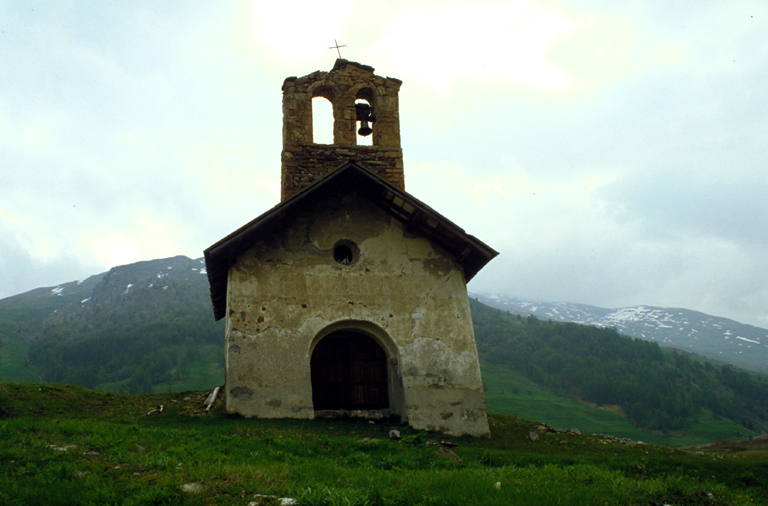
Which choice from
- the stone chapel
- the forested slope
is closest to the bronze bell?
the stone chapel

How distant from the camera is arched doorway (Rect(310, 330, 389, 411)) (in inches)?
481

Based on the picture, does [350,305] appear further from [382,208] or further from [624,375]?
[624,375]

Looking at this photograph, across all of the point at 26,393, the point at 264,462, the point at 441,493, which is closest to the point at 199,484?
the point at 264,462

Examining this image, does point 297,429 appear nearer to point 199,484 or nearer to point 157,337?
point 199,484

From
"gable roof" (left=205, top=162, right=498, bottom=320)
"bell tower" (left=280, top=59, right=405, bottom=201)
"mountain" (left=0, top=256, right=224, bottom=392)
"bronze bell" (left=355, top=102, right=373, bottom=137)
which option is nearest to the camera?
"gable roof" (left=205, top=162, right=498, bottom=320)

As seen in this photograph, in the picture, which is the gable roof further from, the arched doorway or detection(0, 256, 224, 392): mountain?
detection(0, 256, 224, 392): mountain

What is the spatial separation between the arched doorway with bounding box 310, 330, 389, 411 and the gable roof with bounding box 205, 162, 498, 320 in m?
2.79

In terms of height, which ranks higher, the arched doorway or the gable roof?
the gable roof

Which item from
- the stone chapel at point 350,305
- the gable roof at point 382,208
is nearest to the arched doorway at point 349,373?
the stone chapel at point 350,305

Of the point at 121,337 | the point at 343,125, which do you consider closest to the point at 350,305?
the point at 343,125

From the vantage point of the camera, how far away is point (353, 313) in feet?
35.6

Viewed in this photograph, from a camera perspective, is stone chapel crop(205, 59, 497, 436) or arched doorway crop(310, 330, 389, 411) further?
arched doorway crop(310, 330, 389, 411)

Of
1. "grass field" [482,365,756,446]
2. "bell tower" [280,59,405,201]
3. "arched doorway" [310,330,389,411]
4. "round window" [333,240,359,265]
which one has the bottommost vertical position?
"grass field" [482,365,756,446]

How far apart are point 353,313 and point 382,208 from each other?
8.17 feet
